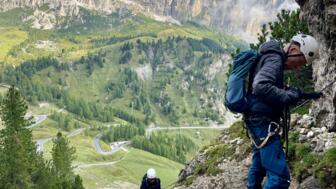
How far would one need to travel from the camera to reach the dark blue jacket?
30.9 feet

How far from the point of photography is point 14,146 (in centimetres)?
7494

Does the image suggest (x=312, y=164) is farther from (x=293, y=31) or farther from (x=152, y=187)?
(x=293, y=31)

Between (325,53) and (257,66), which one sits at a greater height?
(257,66)

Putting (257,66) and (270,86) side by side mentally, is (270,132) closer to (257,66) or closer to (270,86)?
(270,86)

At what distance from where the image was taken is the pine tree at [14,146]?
74.2 meters

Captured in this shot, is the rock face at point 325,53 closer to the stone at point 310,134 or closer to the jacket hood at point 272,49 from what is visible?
the stone at point 310,134

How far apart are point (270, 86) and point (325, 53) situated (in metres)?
10.6

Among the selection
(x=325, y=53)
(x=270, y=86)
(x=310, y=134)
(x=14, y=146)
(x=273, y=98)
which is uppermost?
(x=270, y=86)

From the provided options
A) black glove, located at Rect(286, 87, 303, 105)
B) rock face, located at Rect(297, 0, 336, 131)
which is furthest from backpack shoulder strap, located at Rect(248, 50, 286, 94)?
rock face, located at Rect(297, 0, 336, 131)

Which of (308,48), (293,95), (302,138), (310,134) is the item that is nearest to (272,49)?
(308,48)

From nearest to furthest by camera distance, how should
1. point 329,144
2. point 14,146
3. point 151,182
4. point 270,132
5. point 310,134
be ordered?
point 270,132 < point 329,144 < point 151,182 < point 310,134 < point 14,146

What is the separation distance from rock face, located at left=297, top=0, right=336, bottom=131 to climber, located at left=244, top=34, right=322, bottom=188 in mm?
8361

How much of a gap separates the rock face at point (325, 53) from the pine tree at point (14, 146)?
201 feet

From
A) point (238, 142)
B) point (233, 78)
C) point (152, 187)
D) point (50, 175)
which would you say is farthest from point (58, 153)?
point (233, 78)
